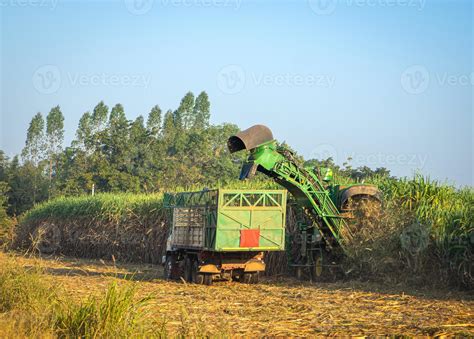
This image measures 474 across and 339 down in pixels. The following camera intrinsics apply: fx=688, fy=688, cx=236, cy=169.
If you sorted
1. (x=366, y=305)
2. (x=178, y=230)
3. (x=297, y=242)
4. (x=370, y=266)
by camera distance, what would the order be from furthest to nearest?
(x=297, y=242) → (x=178, y=230) → (x=370, y=266) → (x=366, y=305)

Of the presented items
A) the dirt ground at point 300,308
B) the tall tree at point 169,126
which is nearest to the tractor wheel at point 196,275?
the dirt ground at point 300,308

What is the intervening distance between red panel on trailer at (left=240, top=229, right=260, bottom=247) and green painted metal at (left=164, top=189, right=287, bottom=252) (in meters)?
0.06

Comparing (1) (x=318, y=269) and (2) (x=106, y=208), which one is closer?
(1) (x=318, y=269)

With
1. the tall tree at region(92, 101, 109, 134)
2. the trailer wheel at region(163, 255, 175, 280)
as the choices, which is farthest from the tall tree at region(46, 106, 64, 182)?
the trailer wheel at region(163, 255, 175, 280)

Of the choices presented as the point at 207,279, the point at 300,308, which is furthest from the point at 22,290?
the point at 207,279

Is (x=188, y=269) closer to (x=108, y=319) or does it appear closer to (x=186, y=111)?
(x=108, y=319)

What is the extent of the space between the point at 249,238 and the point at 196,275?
6.62 ft

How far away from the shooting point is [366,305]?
13641 millimetres

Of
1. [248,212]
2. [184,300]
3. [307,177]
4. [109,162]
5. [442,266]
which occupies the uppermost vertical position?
[109,162]

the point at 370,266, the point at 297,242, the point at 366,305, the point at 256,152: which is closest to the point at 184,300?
the point at 366,305

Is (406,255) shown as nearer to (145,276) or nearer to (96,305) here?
(145,276)

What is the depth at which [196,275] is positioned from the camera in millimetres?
18578

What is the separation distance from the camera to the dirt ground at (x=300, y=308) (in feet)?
34.6

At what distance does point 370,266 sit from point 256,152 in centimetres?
432
